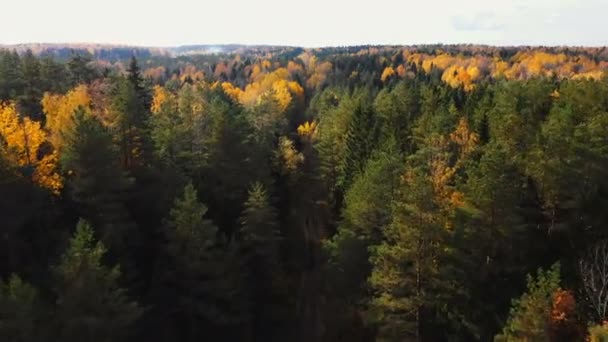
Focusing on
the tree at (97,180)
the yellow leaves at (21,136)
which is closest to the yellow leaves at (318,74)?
the yellow leaves at (21,136)

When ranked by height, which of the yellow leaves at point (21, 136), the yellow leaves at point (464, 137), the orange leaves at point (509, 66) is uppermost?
the orange leaves at point (509, 66)

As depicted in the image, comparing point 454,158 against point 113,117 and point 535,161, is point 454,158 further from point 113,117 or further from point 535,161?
point 113,117

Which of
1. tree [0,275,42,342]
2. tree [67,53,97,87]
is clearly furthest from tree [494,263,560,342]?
tree [67,53,97,87]

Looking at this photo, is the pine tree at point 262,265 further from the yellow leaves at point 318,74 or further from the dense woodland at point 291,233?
the yellow leaves at point 318,74

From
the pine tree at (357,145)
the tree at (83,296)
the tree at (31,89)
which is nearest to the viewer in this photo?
the tree at (83,296)

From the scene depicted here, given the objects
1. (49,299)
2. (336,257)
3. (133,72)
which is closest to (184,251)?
(49,299)

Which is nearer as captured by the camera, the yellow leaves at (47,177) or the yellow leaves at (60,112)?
the yellow leaves at (47,177)

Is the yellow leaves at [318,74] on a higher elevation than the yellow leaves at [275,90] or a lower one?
higher

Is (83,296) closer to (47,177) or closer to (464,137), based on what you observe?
(47,177)
